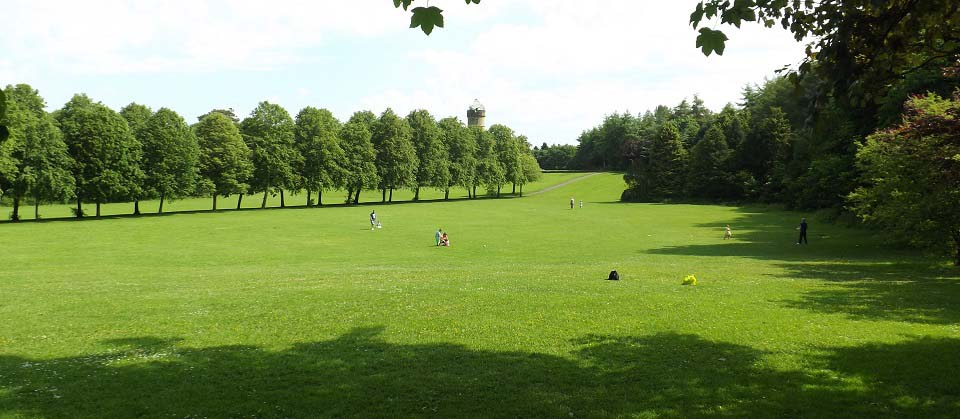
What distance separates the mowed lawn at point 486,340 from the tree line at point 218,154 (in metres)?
35.6

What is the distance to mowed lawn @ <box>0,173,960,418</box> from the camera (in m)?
8.61

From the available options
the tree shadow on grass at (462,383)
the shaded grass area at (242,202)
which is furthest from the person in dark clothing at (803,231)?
the shaded grass area at (242,202)

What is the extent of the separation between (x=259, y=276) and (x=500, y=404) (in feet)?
65.0

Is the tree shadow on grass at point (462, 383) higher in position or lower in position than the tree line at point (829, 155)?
lower

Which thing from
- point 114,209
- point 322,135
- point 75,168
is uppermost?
point 322,135

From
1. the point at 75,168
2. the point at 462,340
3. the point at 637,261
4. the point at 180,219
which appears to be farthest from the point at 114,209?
the point at 462,340

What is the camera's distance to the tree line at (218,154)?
2472 inches

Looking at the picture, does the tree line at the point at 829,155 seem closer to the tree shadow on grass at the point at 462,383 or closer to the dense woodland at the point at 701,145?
the dense woodland at the point at 701,145

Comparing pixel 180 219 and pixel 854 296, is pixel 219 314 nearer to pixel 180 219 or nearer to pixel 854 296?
pixel 854 296

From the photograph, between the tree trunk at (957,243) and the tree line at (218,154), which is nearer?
the tree trunk at (957,243)

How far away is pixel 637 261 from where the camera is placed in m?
31.9

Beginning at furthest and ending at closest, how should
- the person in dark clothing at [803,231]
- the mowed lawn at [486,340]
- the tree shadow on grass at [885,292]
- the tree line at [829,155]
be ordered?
the person in dark clothing at [803,231] < the tree line at [829,155] < the tree shadow on grass at [885,292] < the mowed lawn at [486,340]

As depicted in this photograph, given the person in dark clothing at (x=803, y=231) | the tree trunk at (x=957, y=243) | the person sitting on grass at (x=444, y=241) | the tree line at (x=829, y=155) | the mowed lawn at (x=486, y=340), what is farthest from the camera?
the person sitting on grass at (x=444, y=241)

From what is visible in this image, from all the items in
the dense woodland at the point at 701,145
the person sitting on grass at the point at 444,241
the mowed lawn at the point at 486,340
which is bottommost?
the person sitting on grass at the point at 444,241
